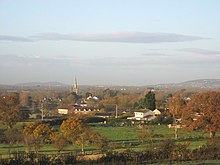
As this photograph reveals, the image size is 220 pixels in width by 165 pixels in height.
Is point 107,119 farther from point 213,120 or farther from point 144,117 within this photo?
point 213,120

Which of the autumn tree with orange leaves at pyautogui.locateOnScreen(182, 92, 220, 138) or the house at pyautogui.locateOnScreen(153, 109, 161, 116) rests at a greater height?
the autumn tree with orange leaves at pyautogui.locateOnScreen(182, 92, 220, 138)

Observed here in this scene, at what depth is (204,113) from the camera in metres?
38.2

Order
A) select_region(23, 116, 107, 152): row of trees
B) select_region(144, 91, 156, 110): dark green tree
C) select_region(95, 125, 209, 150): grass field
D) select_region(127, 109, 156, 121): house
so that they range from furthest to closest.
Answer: select_region(144, 91, 156, 110): dark green tree < select_region(127, 109, 156, 121): house < select_region(95, 125, 209, 150): grass field < select_region(23, 116, 107, 152): row of trees

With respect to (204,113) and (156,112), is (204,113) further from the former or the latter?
(156,112)

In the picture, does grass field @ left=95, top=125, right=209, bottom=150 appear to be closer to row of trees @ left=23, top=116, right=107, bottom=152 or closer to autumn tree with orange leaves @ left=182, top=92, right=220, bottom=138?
autumn tree with orange leaves @ left=182, top=92, right=220, bottom=138

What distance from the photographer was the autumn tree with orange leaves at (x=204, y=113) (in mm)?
37594

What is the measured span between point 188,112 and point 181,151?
48.1 feet

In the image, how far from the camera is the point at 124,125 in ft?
192

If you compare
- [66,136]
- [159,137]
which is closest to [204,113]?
[159,137]

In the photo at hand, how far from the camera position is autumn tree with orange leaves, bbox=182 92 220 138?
37594 millimetres

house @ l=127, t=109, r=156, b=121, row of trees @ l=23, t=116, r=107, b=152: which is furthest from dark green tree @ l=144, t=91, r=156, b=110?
row of trees @ l=23, t=116, r=107, b=152

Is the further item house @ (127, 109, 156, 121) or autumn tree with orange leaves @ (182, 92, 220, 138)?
house @ (127, 109, 156, 121)

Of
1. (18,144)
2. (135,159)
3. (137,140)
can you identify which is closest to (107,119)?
(137,140)

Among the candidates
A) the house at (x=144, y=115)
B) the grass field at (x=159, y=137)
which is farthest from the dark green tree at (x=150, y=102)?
the grass field at (x=159, y=137)
